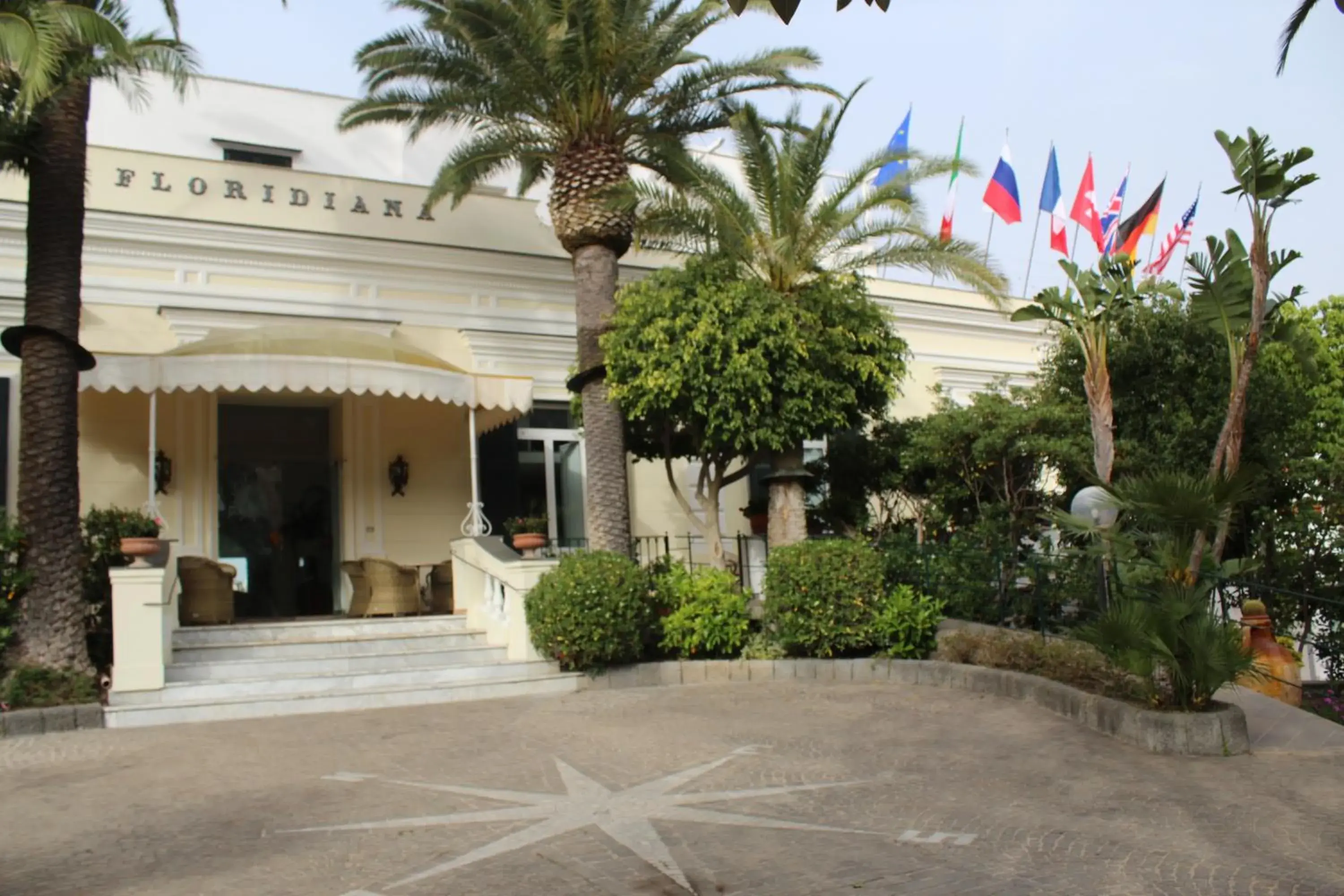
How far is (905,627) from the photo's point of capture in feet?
38.5

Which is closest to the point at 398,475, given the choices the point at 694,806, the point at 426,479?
the point at 426,479

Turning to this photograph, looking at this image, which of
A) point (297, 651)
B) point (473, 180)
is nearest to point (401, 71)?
point (473, 180)

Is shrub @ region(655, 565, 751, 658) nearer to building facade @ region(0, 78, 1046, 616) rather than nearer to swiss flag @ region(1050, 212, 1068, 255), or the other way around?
building facade @ region(0, 78, 1046, 616)

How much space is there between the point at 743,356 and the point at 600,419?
6.40 ft

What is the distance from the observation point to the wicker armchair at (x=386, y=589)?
1411cm

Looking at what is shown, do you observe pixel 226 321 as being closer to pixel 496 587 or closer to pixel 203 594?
pixel 203 594

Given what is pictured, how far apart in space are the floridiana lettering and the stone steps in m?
6.01

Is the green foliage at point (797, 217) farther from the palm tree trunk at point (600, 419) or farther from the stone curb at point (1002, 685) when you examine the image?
the stone curb at point (1002, 685)

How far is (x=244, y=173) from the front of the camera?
16.2 meters

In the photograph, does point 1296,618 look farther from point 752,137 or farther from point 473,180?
point 473,180

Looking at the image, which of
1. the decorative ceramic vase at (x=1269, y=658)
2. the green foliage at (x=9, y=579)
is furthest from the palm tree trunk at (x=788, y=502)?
the green foliage at (x=9, y=579)

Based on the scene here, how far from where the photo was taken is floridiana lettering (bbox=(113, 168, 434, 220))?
51.0ft

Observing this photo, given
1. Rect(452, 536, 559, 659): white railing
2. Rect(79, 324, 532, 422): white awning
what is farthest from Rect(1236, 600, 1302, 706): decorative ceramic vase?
Rect(79, 324, 532, 422): white awning

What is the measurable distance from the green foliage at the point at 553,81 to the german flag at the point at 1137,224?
887 cm
